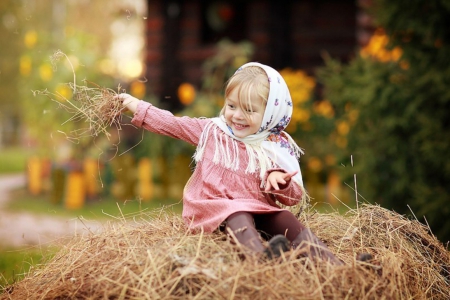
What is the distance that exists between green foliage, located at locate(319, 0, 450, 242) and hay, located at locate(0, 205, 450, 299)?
2.17 metres

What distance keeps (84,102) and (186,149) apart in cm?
570

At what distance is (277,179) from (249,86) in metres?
0.44

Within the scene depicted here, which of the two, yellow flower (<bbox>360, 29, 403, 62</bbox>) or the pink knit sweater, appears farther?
yellow flower (<bbox>360, 29, 403, 62</bbox>)

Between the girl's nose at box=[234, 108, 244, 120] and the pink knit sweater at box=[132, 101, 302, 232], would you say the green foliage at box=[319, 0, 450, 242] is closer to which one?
the pink knit sweater at box=[132, 101, 302, 232]

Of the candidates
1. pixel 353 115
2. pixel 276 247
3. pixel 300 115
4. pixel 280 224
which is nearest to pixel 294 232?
pixel 280 224

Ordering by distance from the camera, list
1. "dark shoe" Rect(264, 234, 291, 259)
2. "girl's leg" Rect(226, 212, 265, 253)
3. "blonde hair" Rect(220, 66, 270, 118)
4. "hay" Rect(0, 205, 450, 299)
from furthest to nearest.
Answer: "blonde hair" Rect(220, 66, 270, 118) < "girl's leg" Rect(226, 212, 265, 253) < "dark shoe" Rect(264, 234, 291, 259) < "hay" Rect(0, 205, 450, 299)

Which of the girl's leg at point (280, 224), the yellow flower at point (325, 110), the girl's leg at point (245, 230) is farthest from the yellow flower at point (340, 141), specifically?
the girl's leg at point (245, 230)

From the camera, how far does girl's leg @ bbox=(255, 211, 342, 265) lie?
2.83 metres

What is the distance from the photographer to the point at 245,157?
327 centimetres

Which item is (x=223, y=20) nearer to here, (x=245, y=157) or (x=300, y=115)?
(x=300, y=115)

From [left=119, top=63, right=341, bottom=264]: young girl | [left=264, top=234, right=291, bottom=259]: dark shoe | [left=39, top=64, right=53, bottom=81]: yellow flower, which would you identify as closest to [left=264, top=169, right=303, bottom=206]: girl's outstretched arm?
[left=119, top=63, right=341, bottom=264]: young girl

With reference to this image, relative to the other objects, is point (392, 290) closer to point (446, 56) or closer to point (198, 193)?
point (198, 193)

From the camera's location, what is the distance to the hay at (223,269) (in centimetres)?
251

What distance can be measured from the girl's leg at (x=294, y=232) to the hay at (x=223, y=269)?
0.25 ft
